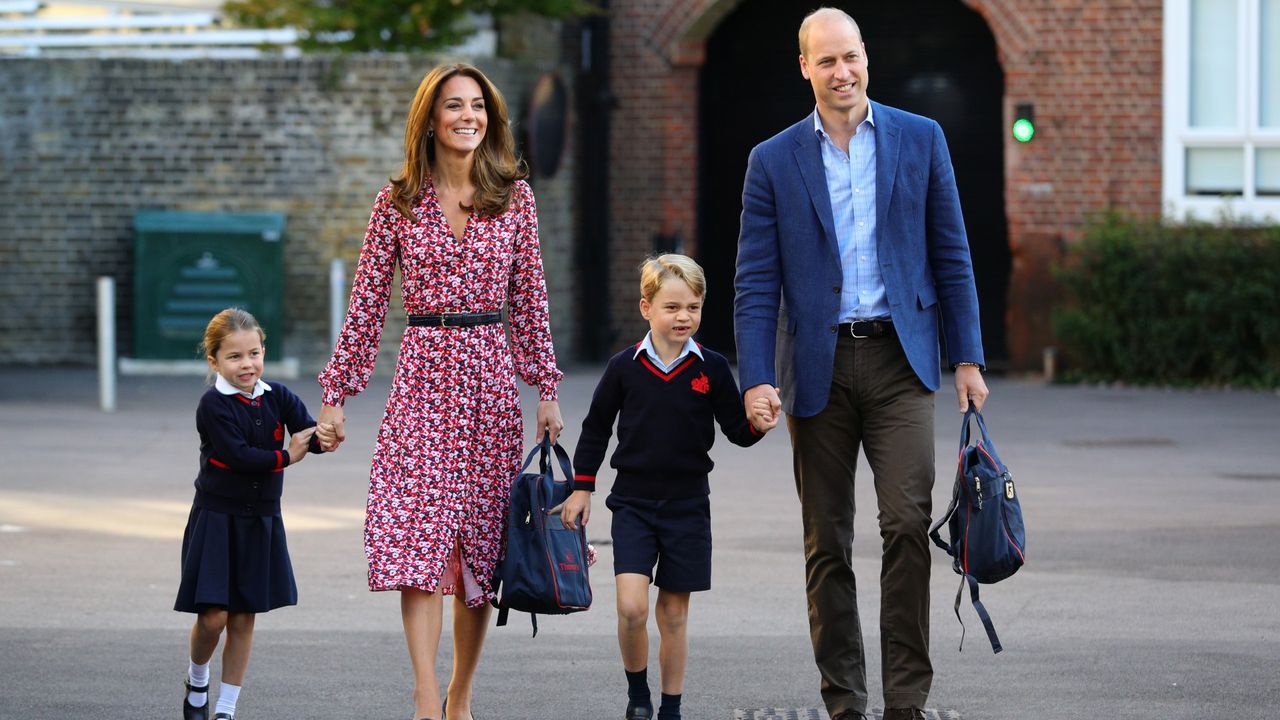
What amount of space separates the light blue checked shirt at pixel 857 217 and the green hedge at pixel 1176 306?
37.2ft

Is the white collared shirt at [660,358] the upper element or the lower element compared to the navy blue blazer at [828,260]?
lower

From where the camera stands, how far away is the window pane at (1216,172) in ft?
57.0

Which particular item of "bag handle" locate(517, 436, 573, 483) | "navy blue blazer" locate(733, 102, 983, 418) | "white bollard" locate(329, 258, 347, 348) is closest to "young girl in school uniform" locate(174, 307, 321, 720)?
"bag handle" locate(517, 436, 573, 483)

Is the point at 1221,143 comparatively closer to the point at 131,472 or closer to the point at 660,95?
the point at 660,95

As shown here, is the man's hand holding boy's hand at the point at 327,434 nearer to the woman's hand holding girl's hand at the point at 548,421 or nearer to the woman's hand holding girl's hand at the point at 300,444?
the woman's hand holding girl's hand at the point at 300,444

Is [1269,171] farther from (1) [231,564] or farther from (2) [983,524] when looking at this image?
(1) [231,564]

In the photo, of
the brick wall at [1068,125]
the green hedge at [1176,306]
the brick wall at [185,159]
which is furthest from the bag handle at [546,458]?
the brick wall at [1068,125]

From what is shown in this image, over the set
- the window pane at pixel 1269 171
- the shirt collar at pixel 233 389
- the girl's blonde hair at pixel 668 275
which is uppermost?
the window pane at pixel 1269 171

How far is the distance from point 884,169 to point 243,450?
1.97m

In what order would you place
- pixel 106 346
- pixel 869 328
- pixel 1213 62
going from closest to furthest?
pixel 869 328 < pixel 106 346 < pixel 1213 62

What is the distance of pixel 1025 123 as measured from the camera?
699 inches

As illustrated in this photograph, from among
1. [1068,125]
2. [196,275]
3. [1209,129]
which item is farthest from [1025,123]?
[196,275]

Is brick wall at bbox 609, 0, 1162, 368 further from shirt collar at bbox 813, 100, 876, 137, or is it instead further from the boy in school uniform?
the boy in school uniform

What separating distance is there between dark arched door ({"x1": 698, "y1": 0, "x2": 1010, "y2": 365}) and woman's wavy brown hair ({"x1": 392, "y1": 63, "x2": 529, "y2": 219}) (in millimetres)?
13398
